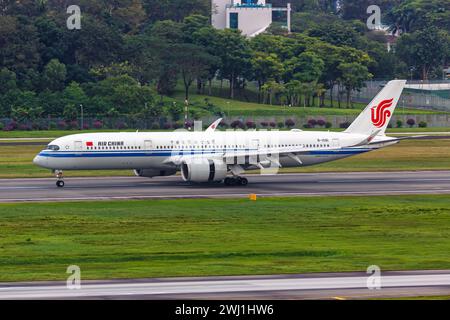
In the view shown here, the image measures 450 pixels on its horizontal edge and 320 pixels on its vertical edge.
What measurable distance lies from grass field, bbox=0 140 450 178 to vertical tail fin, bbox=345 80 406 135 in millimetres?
7444

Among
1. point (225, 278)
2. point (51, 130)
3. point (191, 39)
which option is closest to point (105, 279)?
point (225, 278)

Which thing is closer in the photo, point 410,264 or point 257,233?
point 410,264

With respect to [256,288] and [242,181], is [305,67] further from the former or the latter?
[256,288]

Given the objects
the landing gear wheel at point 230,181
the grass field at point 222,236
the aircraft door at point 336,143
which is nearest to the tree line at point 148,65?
the aircraft door at point 336,143

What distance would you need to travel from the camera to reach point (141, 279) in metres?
36.8

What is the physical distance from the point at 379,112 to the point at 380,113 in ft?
0.36

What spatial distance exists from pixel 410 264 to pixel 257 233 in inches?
430

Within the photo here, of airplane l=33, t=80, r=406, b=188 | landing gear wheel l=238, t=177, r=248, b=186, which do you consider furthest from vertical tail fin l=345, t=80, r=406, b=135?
landing gear wheel l=238, t=177, r=248, b=186

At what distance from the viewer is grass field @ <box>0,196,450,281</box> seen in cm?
4000

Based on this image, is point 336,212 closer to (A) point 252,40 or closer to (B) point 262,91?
(B) point 262,91

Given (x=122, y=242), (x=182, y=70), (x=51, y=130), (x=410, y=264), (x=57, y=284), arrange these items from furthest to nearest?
(x=182, y=70), (x=51, y=130), (x=122, y=242), (x=410, y=264), (x=57, y=284)

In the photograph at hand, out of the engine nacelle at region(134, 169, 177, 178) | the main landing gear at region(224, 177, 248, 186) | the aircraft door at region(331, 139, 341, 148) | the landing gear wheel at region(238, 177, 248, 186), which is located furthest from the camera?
the aircraft door at region(331, 139, 341, 148)

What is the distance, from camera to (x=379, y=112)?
80312 millimetres

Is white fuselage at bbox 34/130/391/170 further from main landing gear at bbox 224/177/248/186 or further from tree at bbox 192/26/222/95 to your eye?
tree at bbox 192/26/222/95
